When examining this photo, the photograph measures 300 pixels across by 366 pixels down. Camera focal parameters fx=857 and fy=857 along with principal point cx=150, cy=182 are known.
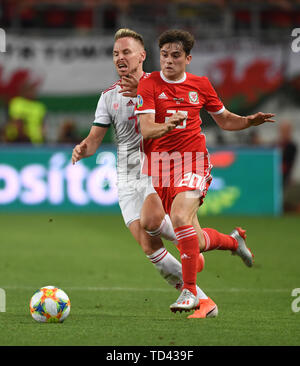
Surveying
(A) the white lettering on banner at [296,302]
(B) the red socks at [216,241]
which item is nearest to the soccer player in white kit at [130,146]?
(B) the red socks at [216,241]

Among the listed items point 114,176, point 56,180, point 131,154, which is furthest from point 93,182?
point 131,154

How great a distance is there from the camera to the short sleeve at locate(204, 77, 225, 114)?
6.25 metres

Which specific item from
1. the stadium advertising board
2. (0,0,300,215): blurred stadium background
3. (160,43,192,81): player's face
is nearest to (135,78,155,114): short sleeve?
(160,43,192,81): player's face

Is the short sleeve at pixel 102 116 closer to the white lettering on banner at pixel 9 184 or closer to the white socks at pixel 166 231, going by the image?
the white socks at pixel 166 231

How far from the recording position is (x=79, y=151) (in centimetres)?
621

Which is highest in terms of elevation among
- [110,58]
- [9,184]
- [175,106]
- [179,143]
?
[110,58]

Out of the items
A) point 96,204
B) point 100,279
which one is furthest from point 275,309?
point 96,204

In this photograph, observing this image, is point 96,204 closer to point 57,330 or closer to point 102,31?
point 102,31

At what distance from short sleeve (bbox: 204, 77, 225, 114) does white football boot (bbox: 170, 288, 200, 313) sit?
141cm

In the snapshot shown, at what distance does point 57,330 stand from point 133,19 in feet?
47.3

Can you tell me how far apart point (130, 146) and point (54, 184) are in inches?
355

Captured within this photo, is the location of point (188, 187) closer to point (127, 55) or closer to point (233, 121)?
point (233, 121)

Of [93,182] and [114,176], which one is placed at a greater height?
[114,176]

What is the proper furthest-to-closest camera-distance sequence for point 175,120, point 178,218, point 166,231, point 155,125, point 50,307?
1. point 166,231
2. point 178,218
3. point 155,125
4. point 50,307
5. point 175,120
